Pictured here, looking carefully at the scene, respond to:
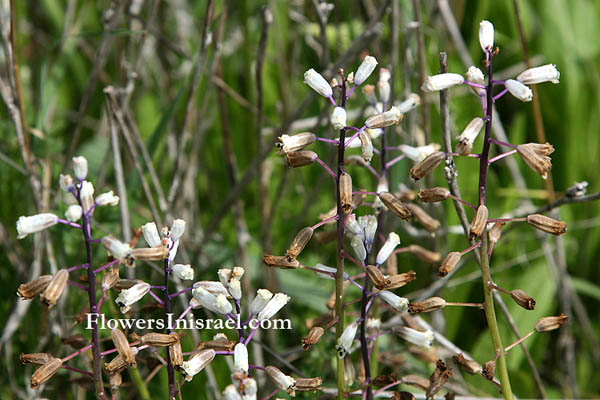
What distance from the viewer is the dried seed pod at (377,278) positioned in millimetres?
1281

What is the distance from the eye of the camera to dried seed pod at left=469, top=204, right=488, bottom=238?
1.26 metres

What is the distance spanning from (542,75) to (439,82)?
20 centimetres

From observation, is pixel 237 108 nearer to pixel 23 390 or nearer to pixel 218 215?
pixel 218 215

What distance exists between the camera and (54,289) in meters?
1.21

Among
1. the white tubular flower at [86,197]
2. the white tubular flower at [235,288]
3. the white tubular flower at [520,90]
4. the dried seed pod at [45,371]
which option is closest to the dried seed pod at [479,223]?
the white tubular flower at [520,90]

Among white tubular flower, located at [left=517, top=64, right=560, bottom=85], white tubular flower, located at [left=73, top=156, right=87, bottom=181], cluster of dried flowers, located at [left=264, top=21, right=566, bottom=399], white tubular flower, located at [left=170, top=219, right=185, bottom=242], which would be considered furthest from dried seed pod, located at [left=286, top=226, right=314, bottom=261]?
white tubular flower, located at [left=517, top=64, right=560, bottom=85]


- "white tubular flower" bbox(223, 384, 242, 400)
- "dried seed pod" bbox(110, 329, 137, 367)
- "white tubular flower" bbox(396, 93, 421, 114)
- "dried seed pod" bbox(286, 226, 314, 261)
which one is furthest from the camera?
"white tubular flower" bbox(396, 93, 421, 114)

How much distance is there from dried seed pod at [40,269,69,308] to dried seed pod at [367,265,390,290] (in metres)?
0.55

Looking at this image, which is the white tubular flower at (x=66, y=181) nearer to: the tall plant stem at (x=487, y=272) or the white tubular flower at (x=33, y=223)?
the white tubular flower at (x=33, y=223)

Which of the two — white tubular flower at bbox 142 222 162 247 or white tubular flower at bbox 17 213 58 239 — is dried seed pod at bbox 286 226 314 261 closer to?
white tubular flower at bbox 142 222 162 247

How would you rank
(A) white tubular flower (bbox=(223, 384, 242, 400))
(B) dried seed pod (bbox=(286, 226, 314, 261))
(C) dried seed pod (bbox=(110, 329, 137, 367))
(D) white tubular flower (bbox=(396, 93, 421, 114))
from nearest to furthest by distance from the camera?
(A) white tubular flower (bbox=(223, 384, 242, 400)) → (C) dried seed pod (bbox=(110, 329, 137, 367)) → (B) dried seed pod (bbox=(286, 226, 314, 261)) → (D) white tubular flower (bbox=(396, 93, 421, 114))

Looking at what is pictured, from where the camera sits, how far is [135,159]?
1.99m

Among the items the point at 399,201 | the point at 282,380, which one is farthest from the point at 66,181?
the point at 399,201

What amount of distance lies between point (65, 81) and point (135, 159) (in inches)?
78.1
